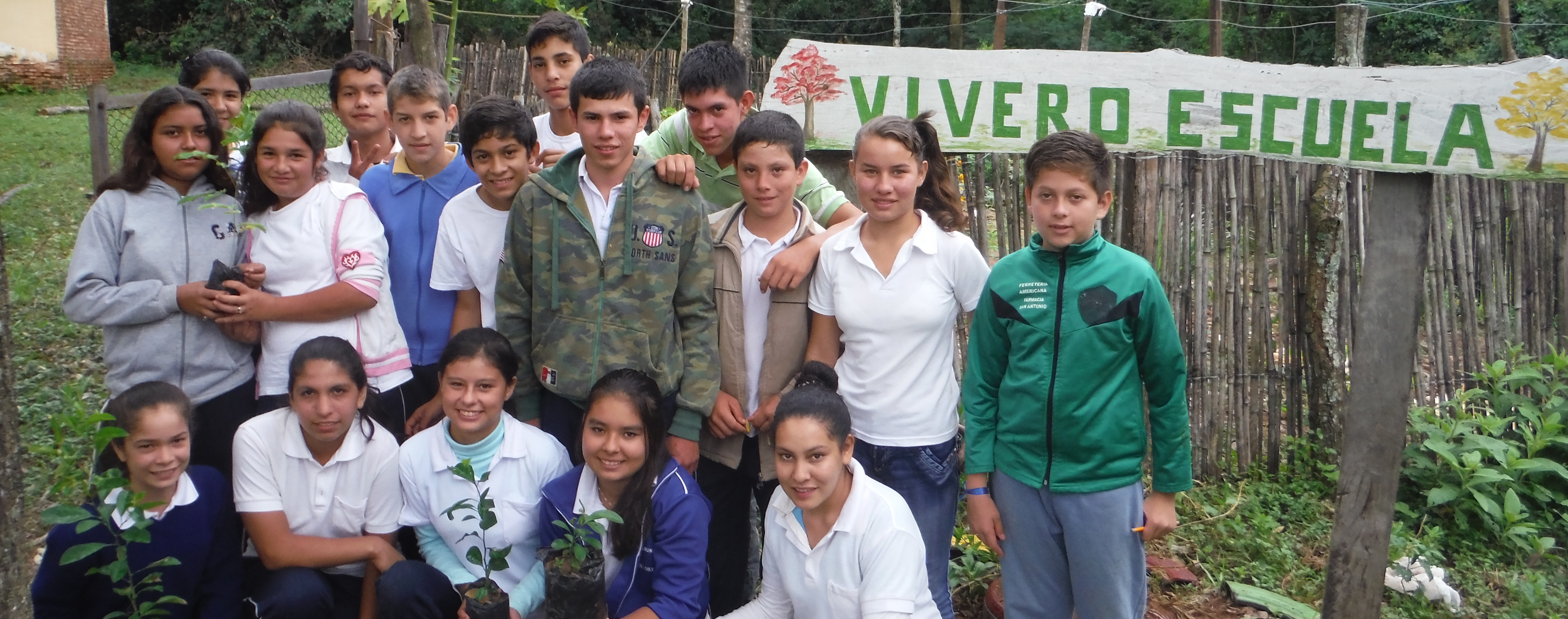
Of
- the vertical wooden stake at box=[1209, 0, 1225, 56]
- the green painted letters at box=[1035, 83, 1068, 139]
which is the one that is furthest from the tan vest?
the vertical wooden stake at box=[1209, 0, 1225, 56]

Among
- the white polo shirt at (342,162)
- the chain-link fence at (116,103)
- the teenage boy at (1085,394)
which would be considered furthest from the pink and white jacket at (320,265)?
the teenage boy at (1085,394)

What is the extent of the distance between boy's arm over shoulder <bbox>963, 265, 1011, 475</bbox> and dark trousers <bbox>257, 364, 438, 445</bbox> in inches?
62.4

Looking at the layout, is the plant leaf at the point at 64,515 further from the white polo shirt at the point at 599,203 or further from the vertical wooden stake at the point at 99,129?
the vertical wooden stake at the point at 99,129

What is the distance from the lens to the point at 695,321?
2.86 metres

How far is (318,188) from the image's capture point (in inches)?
118

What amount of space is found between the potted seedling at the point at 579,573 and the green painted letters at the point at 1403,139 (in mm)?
2283

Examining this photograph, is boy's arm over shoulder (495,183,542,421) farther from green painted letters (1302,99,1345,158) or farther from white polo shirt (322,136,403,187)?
green painted letters (1302,99,1345,158)

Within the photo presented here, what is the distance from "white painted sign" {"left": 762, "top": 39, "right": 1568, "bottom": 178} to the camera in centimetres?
278

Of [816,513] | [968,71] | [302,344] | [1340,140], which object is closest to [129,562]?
[302,344]

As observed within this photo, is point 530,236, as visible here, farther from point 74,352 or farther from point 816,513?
point 74,352

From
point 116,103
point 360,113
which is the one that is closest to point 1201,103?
point 360,113

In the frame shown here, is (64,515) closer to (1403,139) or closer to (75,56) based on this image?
(1403,139)

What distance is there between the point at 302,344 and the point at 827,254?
142 centimetres

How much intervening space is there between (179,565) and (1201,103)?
3180mm
